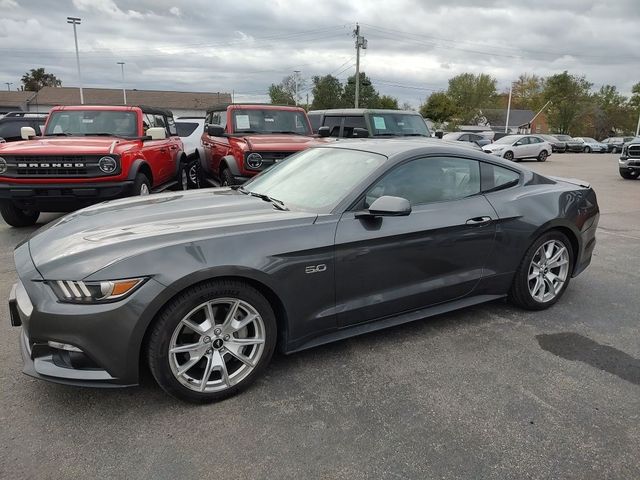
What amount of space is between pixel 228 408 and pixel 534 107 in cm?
9345

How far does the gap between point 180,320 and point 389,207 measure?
4.70 feet

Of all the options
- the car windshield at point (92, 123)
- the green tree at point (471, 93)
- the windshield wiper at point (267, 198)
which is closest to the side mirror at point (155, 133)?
the car windshield at point (92, 123)

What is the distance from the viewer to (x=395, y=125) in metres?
10.8

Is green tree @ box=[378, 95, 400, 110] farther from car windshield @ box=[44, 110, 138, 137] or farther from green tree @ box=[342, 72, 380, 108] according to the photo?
car windshield @ box=[44, 110, 138, 137]

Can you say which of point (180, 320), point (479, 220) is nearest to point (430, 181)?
point (479, 220)

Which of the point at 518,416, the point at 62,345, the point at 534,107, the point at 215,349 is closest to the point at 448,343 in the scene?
the point at 518,416

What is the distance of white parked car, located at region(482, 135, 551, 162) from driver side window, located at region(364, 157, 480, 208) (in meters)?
21.6

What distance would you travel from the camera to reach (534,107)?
84250 mm

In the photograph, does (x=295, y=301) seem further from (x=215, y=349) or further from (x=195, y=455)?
(x=195, y=455)

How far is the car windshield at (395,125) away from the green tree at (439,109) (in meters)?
55.9

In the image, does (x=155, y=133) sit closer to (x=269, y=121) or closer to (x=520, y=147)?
(x=269, y=121)

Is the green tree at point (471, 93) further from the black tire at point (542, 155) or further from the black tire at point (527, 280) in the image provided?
the black tire at point (527, 280)

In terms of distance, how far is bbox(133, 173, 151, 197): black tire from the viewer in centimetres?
681

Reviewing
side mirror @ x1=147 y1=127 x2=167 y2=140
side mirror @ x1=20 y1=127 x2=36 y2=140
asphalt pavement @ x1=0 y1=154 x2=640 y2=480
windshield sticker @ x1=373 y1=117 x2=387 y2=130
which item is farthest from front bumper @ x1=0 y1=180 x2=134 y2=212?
windshield sticker @ x1=373 y1=117 x2=387 y2=130
